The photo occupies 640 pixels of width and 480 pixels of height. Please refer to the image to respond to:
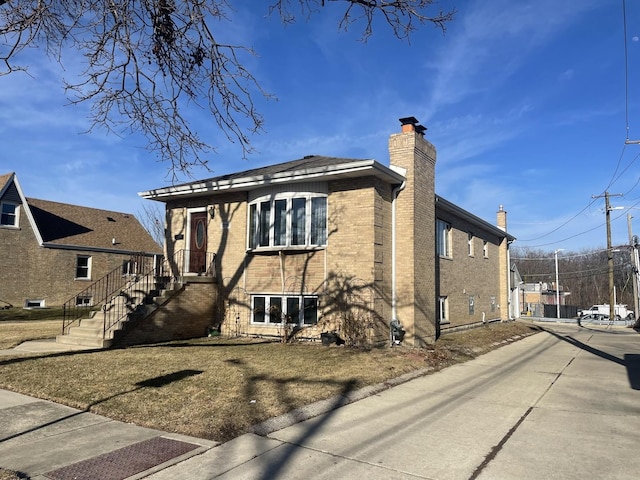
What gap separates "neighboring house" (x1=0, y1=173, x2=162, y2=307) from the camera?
25.8 m

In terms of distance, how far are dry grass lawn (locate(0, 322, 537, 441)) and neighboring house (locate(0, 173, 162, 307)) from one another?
48.5 feet

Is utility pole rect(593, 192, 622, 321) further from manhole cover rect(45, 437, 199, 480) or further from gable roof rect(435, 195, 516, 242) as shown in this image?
manhole cover rect(45, 437, 199, 480)

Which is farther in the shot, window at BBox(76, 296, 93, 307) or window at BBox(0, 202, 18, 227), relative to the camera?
window at BBox(76, 296, 93, 307)

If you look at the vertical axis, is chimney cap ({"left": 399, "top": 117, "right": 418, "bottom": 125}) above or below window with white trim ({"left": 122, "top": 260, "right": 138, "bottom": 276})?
above

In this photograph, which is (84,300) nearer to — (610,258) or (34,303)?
(34,303)

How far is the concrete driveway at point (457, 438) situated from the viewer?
4625 mm

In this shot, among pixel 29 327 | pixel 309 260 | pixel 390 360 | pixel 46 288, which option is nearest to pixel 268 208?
pixel 309 260

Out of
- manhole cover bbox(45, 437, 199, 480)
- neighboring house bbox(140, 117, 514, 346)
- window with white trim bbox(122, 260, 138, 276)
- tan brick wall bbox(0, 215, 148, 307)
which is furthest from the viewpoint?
tan brick wall bbox(0, 215, 148, 307)

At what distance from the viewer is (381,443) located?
5438 mm

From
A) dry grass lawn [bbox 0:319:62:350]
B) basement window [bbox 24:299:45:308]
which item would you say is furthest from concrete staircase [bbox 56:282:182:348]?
basement window [bbox 24:299:45:308]

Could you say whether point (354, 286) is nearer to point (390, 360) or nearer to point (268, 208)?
point (390, 360)

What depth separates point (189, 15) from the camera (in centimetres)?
662

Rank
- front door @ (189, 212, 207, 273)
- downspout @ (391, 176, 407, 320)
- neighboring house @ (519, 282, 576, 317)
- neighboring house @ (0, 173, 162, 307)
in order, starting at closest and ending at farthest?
downspout @ (391, 176, 407, 320), front door @ (189, 212, 207, 273), neighboring house @ (0, 173, 162, 307), neighboring house @ (519, 282, 576, 317)

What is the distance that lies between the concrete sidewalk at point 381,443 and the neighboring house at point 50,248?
64.6 ft
